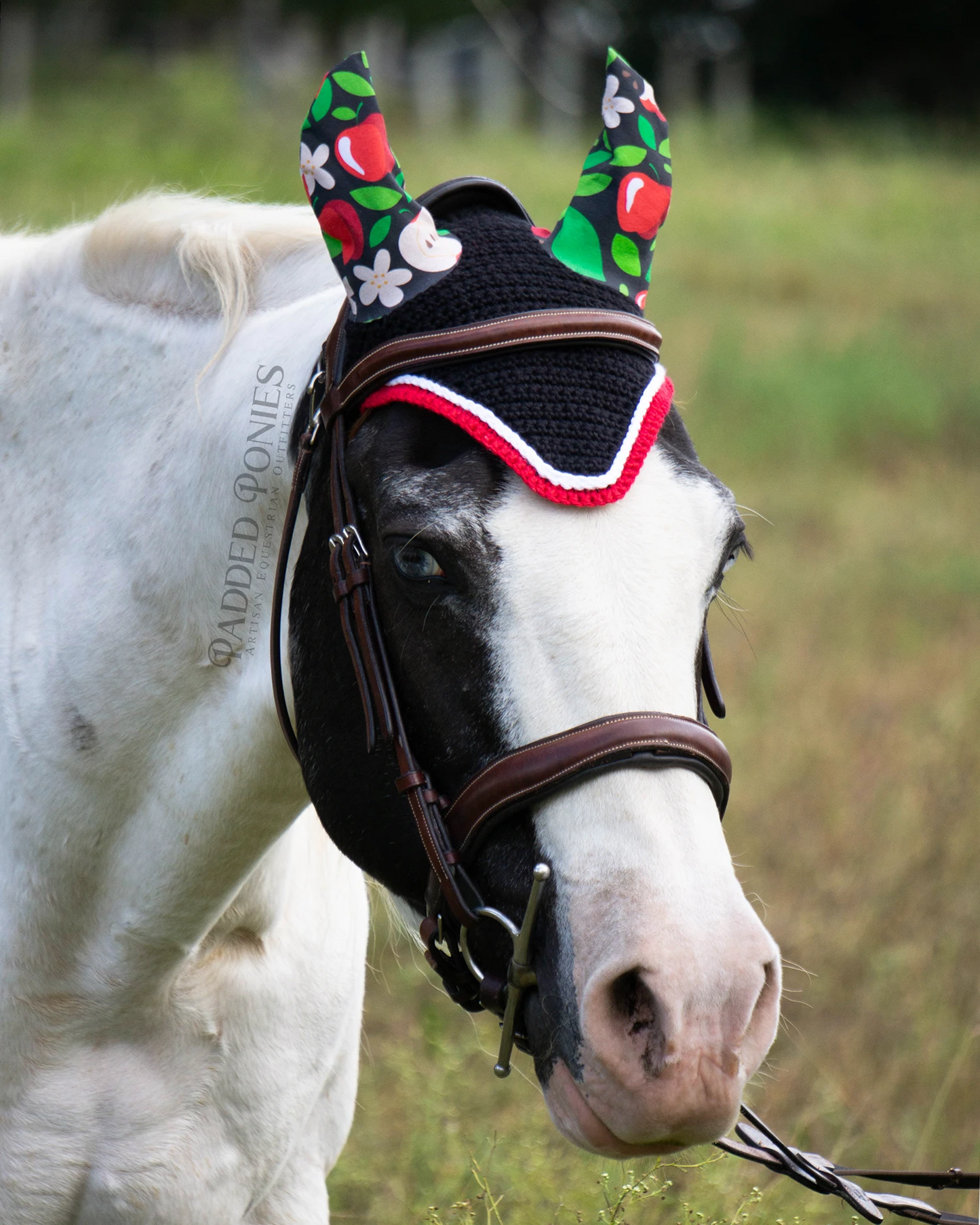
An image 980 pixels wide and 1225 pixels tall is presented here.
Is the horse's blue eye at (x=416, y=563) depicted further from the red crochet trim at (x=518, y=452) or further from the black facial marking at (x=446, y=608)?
the red crochet trim at (x=518, y=452)

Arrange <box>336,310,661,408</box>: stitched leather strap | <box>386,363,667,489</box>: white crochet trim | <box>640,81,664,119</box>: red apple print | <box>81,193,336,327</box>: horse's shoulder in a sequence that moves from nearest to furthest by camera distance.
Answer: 1. <box>386,363,667,489</box>: white crochet trim
2. <box>336,310,661,408</box>: stitched leather strap
3. <box>640,81,664,119</box>: red apple print
4. <box>81,193,336,327</box>: horse's shoulder

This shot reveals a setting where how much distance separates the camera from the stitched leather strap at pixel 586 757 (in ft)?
4.75

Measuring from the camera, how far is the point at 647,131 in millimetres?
1838

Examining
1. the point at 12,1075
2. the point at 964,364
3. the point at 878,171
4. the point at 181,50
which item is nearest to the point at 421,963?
the point at 12,1075

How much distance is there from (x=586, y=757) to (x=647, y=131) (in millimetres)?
994

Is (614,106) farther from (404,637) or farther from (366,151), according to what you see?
(404,637)

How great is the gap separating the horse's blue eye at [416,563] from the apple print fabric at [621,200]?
1.61 feet

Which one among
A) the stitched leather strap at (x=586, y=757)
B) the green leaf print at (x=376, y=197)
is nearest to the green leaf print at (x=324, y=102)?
the green leaf print at (x=376, y=197)

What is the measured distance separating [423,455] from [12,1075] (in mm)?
1274

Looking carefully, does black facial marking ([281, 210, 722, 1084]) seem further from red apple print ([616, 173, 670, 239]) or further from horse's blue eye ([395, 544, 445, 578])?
red apple print ([616, 173, 670, 239])

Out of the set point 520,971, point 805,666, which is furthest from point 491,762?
point 805,666

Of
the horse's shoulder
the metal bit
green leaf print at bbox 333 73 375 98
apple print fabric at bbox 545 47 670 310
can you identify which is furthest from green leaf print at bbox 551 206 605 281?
the metal bit

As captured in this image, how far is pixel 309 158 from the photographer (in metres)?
1.71

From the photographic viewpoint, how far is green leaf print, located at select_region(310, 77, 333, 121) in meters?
1.69
